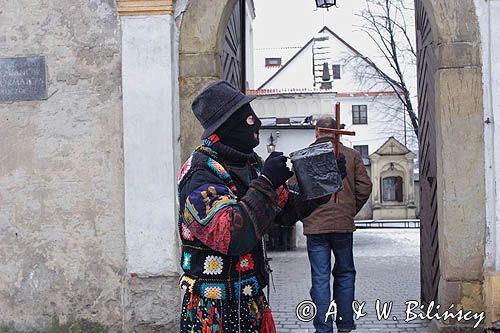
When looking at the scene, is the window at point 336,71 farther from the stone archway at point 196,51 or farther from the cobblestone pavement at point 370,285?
the stone archway at point 196,51

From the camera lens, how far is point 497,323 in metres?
5.16

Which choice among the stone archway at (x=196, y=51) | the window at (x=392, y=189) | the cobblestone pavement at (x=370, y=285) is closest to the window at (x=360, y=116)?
the window at (x=392, y=189)

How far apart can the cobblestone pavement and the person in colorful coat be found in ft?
10.6

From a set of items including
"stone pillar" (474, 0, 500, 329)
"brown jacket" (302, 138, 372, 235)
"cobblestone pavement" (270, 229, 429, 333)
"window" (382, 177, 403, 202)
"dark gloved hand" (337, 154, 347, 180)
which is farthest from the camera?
"window" (382, 177, 403, 202)

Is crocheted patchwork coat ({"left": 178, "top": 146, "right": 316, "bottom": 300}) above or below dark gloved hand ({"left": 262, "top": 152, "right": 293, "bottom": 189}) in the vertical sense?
below

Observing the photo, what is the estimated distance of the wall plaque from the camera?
570 centimetres

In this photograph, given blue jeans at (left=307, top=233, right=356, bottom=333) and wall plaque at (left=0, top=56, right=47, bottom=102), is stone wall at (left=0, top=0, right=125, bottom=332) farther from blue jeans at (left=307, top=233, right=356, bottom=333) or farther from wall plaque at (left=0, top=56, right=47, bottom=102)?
blue jeans at (left=307, top=233, right=356, bottom=333)

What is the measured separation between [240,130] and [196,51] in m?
3.04

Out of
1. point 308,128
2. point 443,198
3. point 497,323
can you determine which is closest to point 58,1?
point 443,198

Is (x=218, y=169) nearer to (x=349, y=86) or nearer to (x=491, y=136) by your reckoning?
(x=491, y=136)

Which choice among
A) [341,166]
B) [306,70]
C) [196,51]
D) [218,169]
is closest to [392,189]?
[306,70]

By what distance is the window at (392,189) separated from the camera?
31328 millimetres

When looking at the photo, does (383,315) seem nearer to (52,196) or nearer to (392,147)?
(52,196)

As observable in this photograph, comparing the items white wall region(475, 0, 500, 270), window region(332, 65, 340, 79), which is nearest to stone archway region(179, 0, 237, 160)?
white wall region(475, 0, 500, 270)
